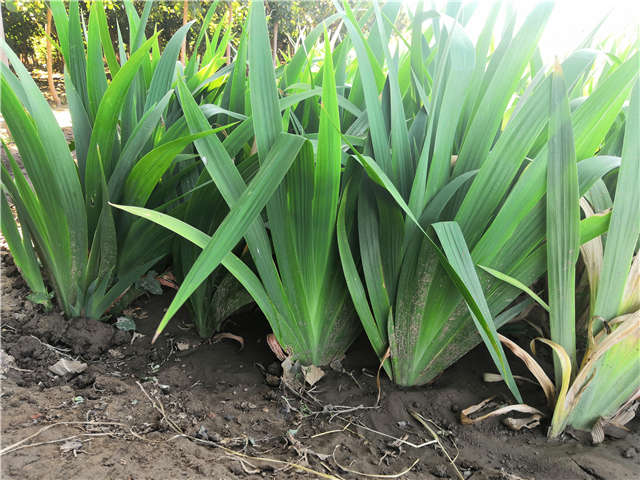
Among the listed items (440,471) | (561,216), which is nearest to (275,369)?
(440,471)

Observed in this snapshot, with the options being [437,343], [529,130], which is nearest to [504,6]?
[529,130]

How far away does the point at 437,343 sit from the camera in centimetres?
89

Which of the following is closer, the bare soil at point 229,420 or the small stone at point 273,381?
the bare soil at point 229,420

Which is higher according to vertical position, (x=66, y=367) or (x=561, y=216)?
(x=561, y=216)

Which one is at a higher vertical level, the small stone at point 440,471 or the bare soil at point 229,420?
the bare soil at point 229,420

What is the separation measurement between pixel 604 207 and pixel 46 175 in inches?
43.5

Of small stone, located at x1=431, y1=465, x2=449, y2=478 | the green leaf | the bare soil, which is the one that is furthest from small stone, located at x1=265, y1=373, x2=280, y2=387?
the green leaf

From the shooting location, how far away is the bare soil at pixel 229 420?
0.70m

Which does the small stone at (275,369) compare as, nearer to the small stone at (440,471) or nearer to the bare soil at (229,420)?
the bare soil at (229,420)

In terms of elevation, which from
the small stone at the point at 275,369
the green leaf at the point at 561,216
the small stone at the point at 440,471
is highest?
the green leaf at the point at 561,216

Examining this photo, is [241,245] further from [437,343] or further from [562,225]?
[562,225]

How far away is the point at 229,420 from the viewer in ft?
2.77

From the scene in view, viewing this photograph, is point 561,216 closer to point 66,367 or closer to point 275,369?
point 275,369

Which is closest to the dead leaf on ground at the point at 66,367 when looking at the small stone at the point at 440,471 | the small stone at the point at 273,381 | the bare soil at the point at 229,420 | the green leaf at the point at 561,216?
A: the bare soil at the point at 229,420
